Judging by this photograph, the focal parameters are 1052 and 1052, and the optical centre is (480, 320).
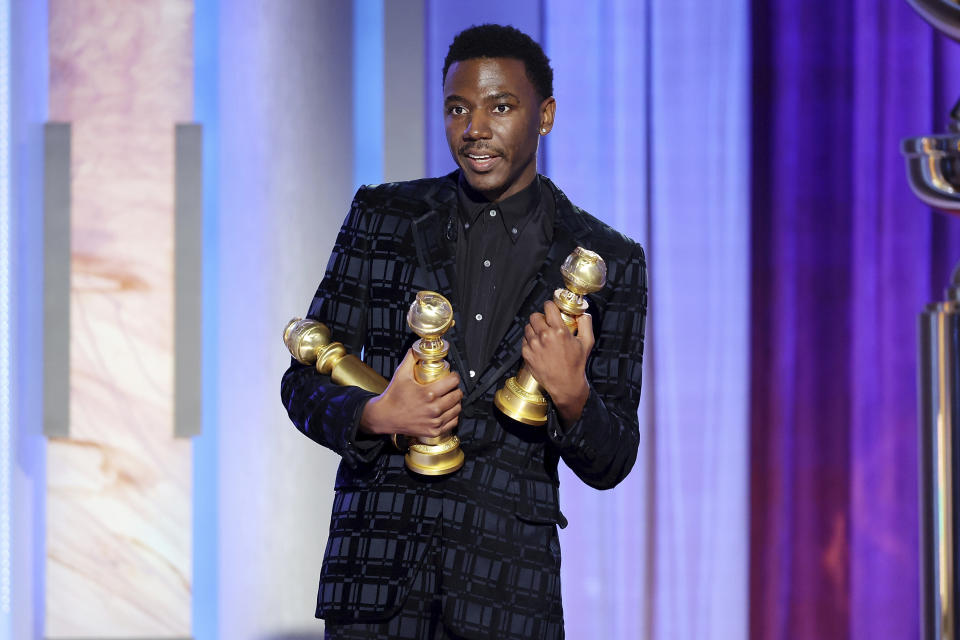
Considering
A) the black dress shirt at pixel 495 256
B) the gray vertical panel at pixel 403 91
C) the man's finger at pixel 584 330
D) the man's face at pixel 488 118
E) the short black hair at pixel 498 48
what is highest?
the gray vertical panel at pixel 403 91

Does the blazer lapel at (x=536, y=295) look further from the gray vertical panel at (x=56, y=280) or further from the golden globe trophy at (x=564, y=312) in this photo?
the gray vertical panel at (x=56, y=280)

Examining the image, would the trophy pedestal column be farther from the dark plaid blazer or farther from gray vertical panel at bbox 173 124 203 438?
gray vertical panel at bbox 173 124 203 438

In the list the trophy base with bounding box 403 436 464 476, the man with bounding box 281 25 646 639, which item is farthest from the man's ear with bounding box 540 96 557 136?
the trophy base with bounding box 403 436 464 476

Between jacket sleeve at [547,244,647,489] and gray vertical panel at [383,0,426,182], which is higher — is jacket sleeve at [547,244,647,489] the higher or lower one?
the lower one

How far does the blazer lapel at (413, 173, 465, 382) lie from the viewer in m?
1.37

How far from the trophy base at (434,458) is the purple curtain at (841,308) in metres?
1.47

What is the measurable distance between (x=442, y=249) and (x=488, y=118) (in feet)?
0.61

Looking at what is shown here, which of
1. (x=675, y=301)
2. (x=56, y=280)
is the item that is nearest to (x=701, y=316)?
(x=675, y=301)

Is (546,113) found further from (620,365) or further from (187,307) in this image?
(187,307)

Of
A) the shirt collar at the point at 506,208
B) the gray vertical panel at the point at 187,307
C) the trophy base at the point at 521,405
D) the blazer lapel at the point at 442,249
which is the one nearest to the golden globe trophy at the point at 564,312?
the trophy base at the point at 521,405

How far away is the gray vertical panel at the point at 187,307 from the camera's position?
2896 millimetres

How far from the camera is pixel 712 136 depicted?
256cm

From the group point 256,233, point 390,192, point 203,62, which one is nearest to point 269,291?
point 256,233

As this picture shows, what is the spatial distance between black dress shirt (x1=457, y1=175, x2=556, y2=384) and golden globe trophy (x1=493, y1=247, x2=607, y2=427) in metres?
0.14
